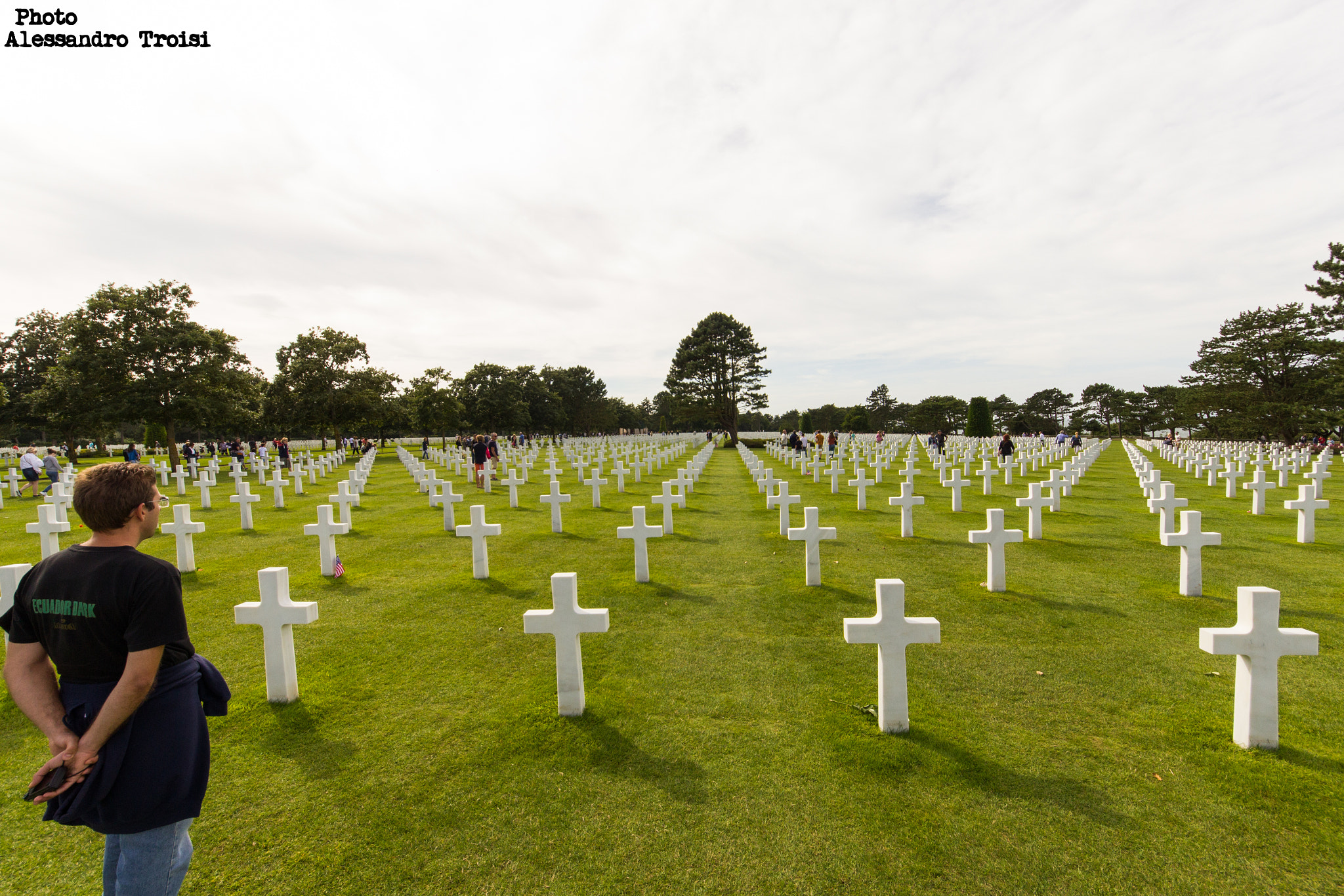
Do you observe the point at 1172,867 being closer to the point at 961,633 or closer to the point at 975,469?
the point at 961,633

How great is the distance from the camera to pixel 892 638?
365cm

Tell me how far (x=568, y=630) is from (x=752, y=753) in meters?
1.39

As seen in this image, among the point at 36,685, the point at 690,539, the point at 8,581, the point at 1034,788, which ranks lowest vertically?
the point at 1034,788

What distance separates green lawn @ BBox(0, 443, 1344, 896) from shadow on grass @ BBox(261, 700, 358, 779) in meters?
0.02

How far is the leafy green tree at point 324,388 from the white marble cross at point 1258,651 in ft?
134

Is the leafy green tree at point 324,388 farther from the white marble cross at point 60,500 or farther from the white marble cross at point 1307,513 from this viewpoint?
the white marble cross at point 1307,513

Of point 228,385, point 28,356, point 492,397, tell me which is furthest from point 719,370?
point 28,356

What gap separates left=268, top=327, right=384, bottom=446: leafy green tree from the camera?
36656 mm

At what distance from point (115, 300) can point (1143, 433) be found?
326 feet

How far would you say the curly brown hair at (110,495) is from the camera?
73.7 inches

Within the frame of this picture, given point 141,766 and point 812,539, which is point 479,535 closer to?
point 812,539

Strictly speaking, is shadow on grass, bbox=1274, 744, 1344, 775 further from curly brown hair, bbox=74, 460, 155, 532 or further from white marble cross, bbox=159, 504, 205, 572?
white marble cross, bbox=159, 504, 205, 572

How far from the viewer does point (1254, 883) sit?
8.25ft

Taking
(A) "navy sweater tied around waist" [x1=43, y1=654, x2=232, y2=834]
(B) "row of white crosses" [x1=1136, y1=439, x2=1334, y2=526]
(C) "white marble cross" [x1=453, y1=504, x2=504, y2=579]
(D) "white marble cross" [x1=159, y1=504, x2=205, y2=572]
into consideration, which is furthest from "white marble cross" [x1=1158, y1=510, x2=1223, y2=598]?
(D) "white marble cross" [x1=159, y1=504, x2=205, y2=572]
